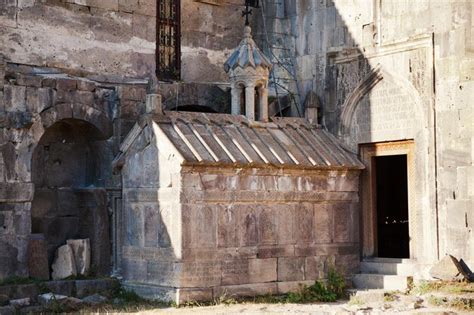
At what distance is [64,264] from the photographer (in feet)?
47.0

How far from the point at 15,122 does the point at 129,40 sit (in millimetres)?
3040

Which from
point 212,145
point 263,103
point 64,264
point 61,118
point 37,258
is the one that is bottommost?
point 64,264

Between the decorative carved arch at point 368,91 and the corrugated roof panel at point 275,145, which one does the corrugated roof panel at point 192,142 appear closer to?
the corrugated roof panel at point 275,145

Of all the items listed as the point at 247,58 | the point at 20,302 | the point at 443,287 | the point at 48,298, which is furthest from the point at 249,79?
the point at 20,302

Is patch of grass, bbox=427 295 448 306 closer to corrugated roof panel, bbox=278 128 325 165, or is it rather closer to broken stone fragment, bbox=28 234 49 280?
corrugated roof panel, bbox=278 128 325 165

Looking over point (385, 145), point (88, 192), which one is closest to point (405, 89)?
point (385, 145)

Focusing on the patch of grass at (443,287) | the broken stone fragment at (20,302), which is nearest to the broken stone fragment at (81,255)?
the broken stone fragment at (20,302)

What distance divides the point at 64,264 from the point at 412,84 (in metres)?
6.02

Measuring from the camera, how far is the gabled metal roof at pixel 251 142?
13901 mm

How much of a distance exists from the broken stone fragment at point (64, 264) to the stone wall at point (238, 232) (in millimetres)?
797

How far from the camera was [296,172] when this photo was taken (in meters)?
14.7

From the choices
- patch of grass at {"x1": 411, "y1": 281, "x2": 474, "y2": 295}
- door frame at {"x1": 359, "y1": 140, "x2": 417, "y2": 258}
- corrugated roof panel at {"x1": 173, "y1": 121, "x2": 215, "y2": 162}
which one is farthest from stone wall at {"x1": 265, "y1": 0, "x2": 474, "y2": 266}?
corrugated roof panel at {"x1": 173, "y1": 121, "x2": 215, "y2": 162}

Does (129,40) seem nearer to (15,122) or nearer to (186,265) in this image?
(15,122)

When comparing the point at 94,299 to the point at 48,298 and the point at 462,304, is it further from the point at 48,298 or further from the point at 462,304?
the point at 462,304
